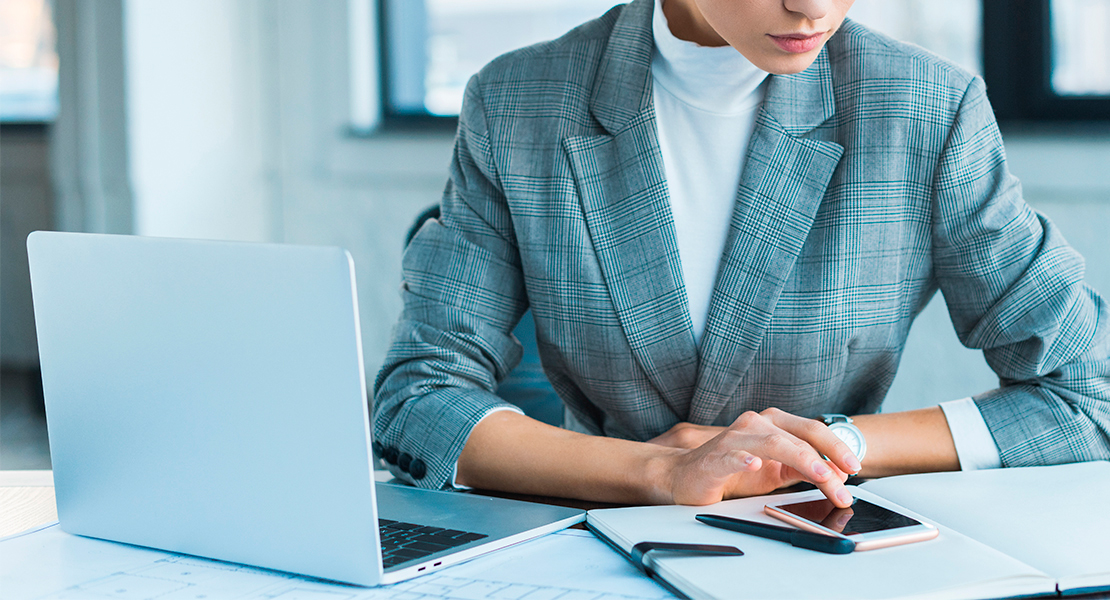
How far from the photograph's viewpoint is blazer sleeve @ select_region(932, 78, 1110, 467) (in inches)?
38.4

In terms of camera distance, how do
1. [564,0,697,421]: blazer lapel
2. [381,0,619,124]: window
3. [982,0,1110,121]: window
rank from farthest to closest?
1. [381,0,619,124]: window
2. [982,0,1110,121]: window
3. [564,0,697,421]: blazer lapel

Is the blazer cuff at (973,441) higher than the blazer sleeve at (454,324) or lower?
lower

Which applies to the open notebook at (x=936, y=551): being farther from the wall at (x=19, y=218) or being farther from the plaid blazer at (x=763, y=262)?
the wall at (x=19, y=218)

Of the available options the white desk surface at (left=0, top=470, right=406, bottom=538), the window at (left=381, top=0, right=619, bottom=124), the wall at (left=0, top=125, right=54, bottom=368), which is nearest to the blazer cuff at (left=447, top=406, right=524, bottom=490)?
the white desk surface at (left=0, top=470, right=406, bottom=538)

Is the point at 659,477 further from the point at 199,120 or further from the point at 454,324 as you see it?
the point at 199,120

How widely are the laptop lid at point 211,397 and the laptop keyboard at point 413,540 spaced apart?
0.18 feet

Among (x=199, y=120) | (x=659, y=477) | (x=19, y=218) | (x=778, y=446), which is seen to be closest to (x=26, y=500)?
(x=659, y=477)

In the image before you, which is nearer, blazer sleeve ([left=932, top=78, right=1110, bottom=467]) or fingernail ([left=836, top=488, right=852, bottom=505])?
fingernail ([left=836, top=488, right=852, bottom=505])

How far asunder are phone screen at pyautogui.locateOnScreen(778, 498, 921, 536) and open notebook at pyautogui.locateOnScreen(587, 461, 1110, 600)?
0.02m

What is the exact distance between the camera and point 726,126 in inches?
43.1

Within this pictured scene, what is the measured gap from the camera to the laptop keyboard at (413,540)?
0.68 meters

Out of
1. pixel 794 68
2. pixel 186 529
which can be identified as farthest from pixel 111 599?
pixel 794 68

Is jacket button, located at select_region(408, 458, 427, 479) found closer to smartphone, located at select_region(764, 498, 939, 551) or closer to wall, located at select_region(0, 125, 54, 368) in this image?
smartphone, located at select_region(764, 498, 939, 551)

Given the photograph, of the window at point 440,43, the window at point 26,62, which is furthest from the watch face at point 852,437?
the window at point 26,62
